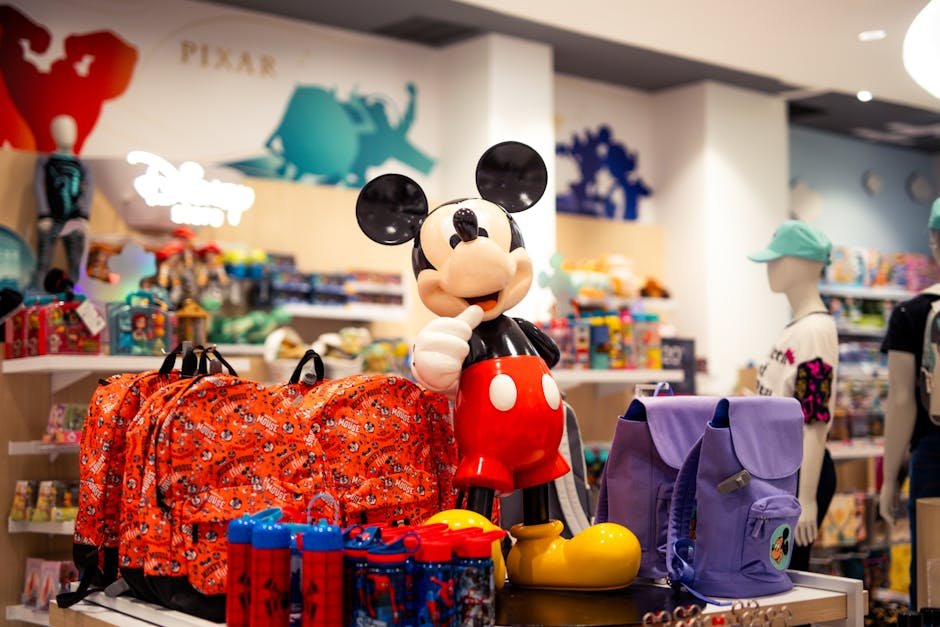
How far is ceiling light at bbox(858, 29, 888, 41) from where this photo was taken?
534cm

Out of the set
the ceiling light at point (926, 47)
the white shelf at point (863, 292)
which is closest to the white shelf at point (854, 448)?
the white shelf at point (863, 292)

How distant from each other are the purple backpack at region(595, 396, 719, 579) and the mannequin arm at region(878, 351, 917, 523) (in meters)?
1.48

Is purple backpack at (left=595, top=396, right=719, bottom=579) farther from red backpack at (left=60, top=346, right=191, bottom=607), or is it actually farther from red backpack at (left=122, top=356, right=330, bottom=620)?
red backpack at (left=60, top=346, right=191, bottom=607)

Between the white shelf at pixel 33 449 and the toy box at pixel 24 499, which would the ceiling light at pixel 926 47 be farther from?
the toy box at pixel 24 499

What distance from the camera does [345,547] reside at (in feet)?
5.98

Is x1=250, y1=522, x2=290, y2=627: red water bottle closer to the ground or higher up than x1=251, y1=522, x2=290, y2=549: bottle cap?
closer to the ground

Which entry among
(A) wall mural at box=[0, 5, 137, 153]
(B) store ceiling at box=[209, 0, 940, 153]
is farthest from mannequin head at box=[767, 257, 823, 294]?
(A) wall mural at box=[0, 5, 137, 153]

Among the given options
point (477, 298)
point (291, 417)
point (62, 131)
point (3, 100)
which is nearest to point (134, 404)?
point (291, 417)

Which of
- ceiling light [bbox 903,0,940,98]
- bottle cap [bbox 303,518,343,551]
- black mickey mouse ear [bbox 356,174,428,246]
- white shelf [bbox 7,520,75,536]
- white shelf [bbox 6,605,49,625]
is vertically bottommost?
white shelf [bbox 6,605,49,625]

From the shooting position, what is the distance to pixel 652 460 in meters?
2.29

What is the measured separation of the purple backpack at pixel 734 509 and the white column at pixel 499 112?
423cm

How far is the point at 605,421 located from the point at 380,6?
8.19 feet

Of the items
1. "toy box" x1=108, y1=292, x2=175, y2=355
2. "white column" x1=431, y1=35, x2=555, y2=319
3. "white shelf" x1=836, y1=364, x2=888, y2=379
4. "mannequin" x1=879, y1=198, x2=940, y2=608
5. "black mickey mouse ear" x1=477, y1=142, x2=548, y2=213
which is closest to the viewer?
"black mickey mouse ear" x1=477, y1=142, x2=548, y2=213

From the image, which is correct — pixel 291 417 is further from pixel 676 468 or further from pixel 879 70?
pixel 879 70
